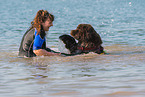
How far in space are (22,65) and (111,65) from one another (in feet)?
7.22

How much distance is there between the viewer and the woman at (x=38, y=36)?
9133 millimetres

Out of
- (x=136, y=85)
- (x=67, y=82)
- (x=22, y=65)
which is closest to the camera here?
(x=136, y=85)

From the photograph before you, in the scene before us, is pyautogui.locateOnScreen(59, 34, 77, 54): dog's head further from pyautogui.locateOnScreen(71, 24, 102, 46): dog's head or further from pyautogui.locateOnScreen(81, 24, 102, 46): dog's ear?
pyautogui.locateOnScreen(81, 24, 102, 46): dog's ear

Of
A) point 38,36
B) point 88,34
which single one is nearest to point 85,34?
point 88,34

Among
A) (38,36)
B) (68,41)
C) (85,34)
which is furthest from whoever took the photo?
(68,41)

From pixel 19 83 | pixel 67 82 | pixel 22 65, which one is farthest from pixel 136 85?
pixel 22 65

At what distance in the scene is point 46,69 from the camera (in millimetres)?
8297

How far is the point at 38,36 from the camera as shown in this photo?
927 cm

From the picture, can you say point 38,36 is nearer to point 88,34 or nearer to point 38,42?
point 38,42

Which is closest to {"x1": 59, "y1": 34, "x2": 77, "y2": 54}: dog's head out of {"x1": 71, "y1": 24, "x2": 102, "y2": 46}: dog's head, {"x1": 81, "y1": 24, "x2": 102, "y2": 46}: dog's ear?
{"x1": 71, "y1": 24, "x2": 102, "y2": 46}: dog's head

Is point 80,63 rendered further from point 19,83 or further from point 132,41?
point 132,41

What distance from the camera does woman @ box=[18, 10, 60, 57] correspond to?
9.13 m

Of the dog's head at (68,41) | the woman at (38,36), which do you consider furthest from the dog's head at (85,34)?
the woman at (38,36)

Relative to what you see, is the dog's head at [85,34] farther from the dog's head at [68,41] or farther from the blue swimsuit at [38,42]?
the blue swimsuit at [38,42]
